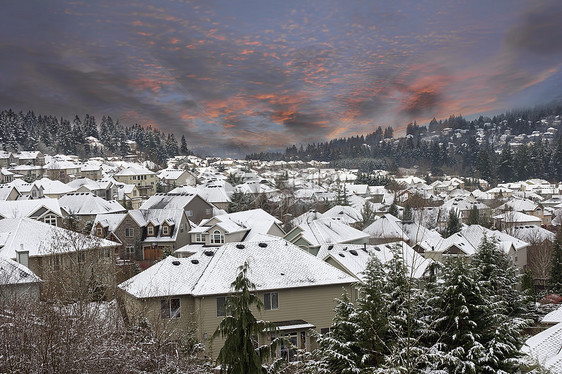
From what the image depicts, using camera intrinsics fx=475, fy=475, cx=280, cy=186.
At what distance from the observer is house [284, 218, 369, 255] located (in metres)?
41.0

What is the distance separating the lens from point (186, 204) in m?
58.6

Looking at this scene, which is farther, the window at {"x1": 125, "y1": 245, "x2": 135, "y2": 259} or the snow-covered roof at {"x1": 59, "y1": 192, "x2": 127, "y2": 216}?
the snow-covered roof at {"x1": 59, "y1": 192, "x2": 127, "y2": 216}

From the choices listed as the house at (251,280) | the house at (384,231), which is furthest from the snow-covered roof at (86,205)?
the house at (251,280)

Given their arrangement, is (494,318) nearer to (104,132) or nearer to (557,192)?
(557,192)

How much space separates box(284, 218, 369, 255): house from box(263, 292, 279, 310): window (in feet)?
51.7

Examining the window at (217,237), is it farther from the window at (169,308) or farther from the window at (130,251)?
the window at (169,308)

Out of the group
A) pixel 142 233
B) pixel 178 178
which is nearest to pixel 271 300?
pixel 142 233

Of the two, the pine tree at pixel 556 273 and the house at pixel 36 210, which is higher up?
the house at pixel 36 210

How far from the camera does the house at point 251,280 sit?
76.7 ft

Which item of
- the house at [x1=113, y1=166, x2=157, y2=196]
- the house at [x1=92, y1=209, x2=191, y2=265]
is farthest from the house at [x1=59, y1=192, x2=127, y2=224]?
the house at [x1=113, y1=166, x2=157, y2=196]

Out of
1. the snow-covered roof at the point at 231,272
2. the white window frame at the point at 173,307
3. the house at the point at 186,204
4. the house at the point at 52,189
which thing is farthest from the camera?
the house at the point at 52,189

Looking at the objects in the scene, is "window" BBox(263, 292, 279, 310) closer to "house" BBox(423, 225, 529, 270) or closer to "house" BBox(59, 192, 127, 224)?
"house" BBox(423, 225, 529, 270)

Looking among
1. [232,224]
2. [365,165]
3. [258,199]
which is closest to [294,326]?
[232,224]

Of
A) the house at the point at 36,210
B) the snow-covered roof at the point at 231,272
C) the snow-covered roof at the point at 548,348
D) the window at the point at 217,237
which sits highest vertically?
the house at the point at 36,210
